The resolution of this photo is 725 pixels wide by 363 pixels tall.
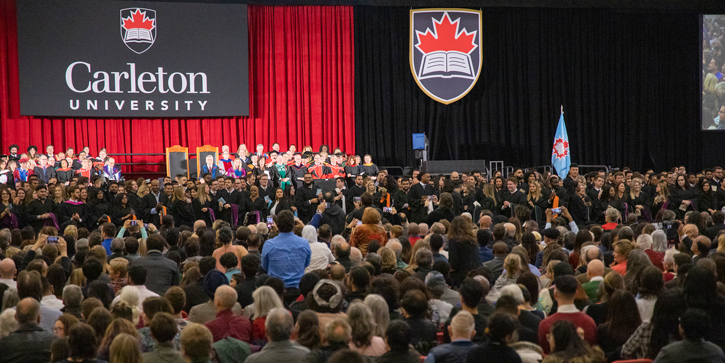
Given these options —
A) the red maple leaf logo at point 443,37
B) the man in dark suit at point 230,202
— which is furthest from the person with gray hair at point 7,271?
the red maple leaf logo at point 443,37

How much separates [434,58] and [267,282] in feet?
66.3

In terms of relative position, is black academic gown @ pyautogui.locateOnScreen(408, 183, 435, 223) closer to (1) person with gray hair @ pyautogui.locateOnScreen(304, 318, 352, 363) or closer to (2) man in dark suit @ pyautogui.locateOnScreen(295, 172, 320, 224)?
(2) man in dark suit @ pyautogui.locateOnScreen(295, 172, 320, 224)

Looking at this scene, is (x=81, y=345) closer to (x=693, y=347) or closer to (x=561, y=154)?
(x=693, y=347)

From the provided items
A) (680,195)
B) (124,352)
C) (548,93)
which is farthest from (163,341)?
(548,93)

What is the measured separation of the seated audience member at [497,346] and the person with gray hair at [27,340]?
2.80 meters

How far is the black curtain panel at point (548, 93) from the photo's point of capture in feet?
86.2

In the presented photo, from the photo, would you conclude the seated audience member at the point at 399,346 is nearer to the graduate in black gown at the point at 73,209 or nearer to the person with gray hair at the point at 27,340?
the person with gray hair at the point at 27,340

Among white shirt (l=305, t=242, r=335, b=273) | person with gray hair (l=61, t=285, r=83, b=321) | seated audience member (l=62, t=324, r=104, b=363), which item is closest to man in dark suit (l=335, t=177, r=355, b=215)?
white shirt (l=305, t=242, r=335, b=273)

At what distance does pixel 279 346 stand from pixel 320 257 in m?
3.39

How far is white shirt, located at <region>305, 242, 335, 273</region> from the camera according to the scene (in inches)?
314

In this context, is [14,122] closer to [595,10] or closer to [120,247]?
[120,247]

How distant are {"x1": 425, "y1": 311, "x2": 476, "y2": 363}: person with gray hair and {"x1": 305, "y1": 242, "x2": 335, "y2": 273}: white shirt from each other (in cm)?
337

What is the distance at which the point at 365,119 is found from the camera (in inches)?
1032

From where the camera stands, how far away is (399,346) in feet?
14.7
